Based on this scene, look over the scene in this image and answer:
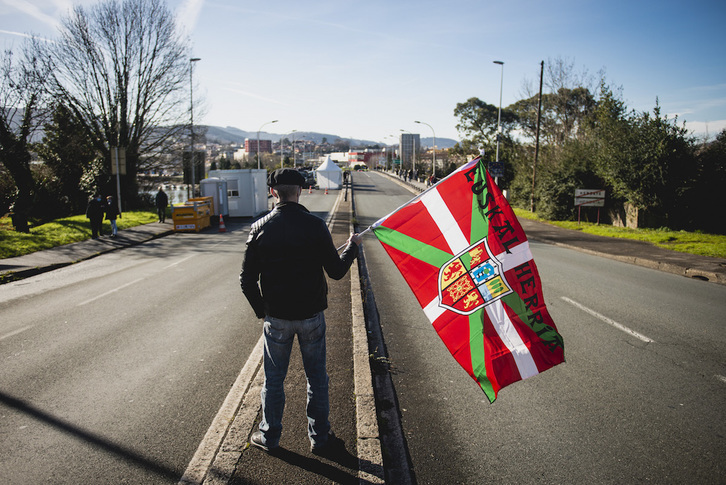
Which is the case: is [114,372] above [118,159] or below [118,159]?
below

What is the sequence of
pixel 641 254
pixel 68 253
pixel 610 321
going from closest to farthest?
pixel 610 321 < pixel 641 254 < pixel 68 253

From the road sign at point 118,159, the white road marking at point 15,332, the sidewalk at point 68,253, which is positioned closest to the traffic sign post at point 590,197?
the sidewalk at point 68,253

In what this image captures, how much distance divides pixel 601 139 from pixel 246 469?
80.7ft

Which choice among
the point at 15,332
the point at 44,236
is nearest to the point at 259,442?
the point at 15,332

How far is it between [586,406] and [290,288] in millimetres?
3071

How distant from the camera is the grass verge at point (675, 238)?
14574 mm

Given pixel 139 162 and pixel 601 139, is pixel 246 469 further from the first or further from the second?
pixel 139 162

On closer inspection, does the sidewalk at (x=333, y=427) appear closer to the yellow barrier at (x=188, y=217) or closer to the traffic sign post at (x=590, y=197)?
the yellow barrier at (x=188, y=217)

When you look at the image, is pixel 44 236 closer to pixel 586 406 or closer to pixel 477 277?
pixel 477 277

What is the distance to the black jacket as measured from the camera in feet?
10.5

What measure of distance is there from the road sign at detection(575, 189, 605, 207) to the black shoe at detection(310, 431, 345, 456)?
22.0m

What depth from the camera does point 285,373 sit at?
3.39m

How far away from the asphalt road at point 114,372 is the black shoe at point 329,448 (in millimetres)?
949

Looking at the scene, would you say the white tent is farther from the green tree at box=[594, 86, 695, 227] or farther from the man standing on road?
the man standing on road
